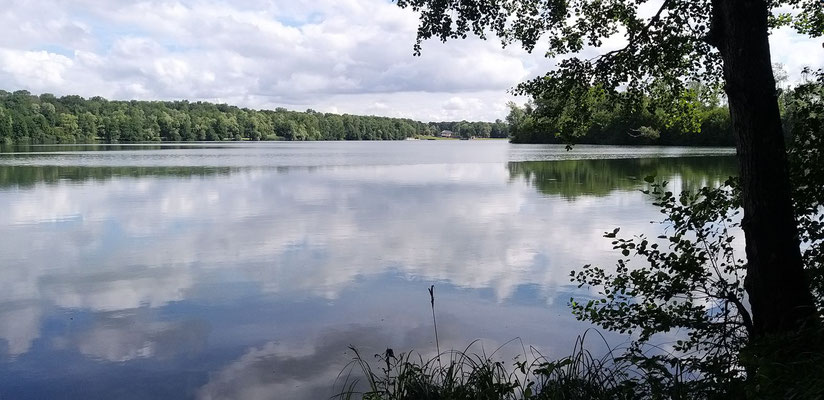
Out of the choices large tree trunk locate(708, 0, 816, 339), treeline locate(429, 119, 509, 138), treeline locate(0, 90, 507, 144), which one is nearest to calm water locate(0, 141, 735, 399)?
large tree trunk locate(708, 0, 816, 339)

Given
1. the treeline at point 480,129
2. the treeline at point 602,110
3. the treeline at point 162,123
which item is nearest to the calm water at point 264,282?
the treeline at point 602,110

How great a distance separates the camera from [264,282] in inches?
337

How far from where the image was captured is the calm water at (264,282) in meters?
5.68

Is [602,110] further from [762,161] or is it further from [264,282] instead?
[264,282]

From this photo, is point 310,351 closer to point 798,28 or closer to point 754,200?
point 754,200

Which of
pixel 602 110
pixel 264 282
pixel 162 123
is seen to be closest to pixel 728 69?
pixel 602 110

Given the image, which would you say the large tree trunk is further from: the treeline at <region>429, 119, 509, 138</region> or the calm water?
the treeline at <region>429, 119, 509, 138</region>

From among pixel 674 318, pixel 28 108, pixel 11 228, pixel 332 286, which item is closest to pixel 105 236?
pixel 11 228

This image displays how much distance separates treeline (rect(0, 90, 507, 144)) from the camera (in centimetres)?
9100

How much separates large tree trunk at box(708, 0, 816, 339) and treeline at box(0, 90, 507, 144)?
302 feet

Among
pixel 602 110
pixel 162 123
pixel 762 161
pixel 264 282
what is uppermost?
pixel 162 123

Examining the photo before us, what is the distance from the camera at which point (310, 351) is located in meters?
6.01

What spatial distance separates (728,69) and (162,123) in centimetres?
10880

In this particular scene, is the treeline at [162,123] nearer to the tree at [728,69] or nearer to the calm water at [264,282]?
the calm water at [264,282]
